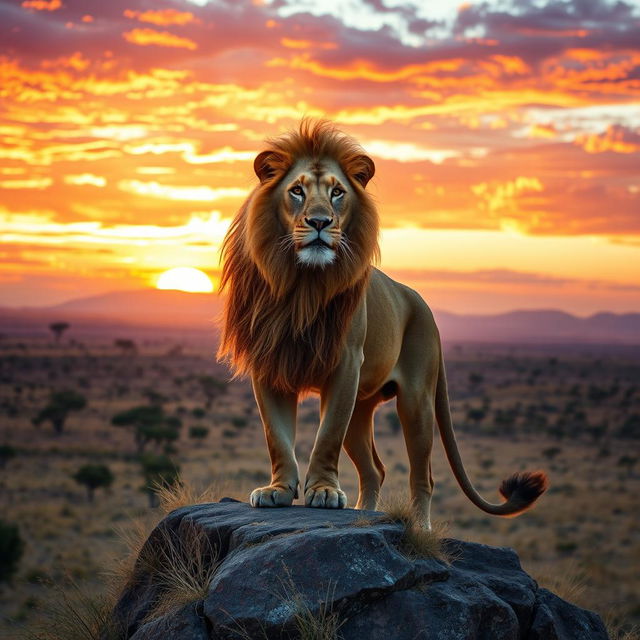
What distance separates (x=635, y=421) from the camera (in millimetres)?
66875

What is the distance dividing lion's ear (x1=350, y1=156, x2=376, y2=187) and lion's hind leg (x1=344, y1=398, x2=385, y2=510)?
90.5 inches

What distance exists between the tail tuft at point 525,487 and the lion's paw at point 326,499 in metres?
1.90

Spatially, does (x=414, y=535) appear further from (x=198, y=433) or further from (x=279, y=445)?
(x=198, y=433)

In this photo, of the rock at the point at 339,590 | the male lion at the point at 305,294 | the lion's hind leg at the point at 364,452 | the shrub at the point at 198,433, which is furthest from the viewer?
the shrub at the point at 198,433

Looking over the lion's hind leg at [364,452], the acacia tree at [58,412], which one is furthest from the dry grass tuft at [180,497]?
the acacia tree at [58,412]

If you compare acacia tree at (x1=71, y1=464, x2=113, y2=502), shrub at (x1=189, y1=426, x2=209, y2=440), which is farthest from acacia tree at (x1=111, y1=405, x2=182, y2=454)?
acacia tree at (x1=71, y1=464, x2=113, y2=502)

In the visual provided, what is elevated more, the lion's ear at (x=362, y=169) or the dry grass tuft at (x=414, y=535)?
the lion's ear at (x=362, y=169)

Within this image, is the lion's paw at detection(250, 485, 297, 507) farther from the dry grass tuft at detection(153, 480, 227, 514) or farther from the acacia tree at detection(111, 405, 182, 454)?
the acacia tree at detection(111, 405, 182, 454)

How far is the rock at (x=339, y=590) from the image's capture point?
→ 18.6 feet

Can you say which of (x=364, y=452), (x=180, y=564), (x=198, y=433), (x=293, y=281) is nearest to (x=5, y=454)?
(x=198, y=433)

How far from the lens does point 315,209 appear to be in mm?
6520

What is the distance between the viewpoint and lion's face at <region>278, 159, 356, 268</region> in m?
6.52

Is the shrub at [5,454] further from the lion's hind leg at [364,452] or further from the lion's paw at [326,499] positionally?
the lion's paw at [326,499]

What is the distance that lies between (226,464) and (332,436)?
38.7 m
